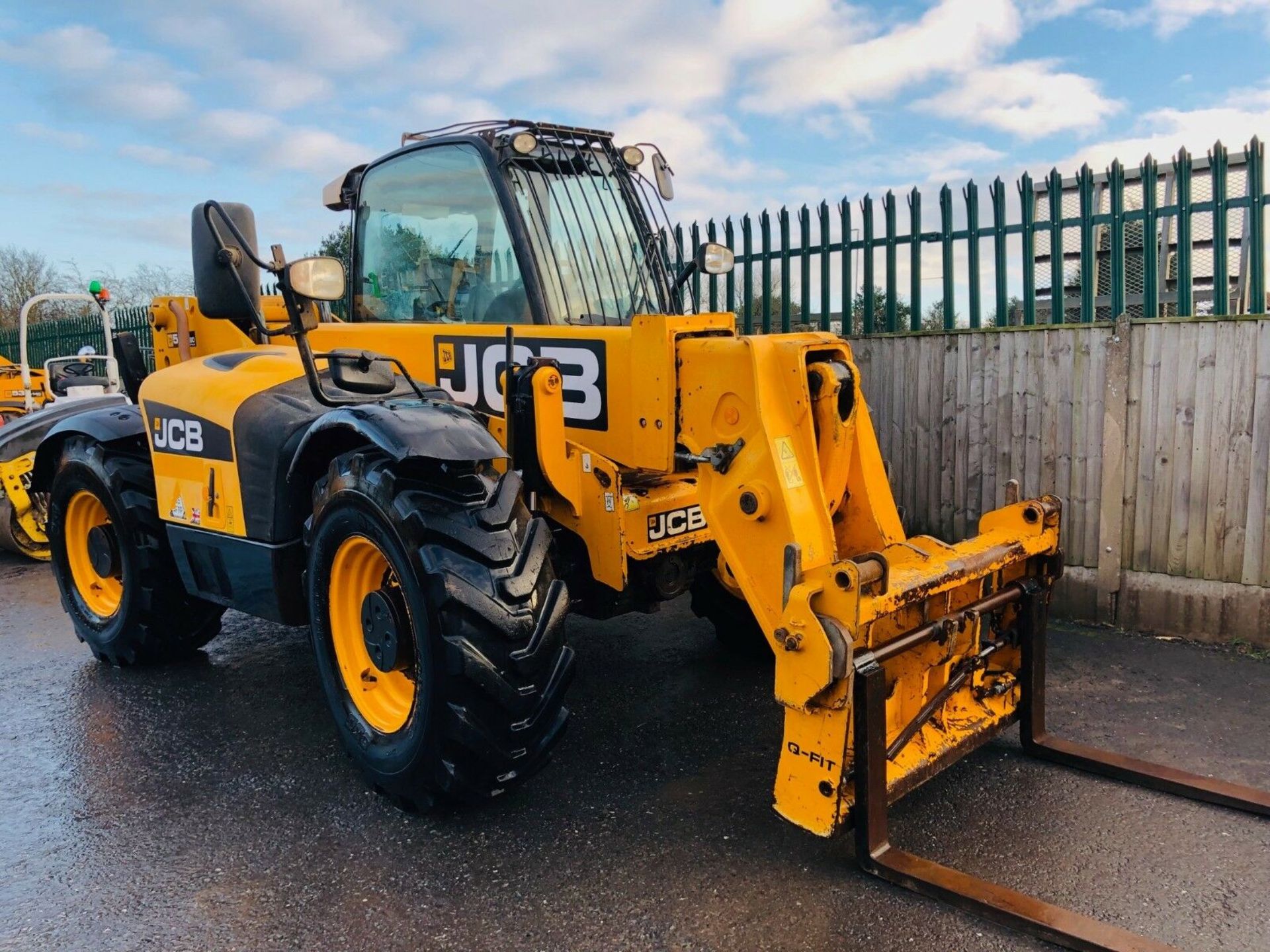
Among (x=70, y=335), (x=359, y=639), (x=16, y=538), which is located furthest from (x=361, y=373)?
(x=70, y=335)

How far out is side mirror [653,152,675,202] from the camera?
15.2ft

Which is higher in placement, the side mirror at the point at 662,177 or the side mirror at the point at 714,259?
the side mirror at the point at 662,177

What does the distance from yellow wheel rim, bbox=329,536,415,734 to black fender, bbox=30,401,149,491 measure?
192cm

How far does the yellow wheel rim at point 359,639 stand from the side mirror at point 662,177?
221cm

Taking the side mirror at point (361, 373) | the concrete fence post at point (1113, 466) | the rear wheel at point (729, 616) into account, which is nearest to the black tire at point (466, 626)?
the side mirror at point (361, 373)

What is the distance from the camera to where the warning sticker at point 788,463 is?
3.15 m

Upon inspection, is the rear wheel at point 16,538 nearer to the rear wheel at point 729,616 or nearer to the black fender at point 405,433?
the black fender at point 405,433

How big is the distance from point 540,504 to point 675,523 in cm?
54

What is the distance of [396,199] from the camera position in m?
4.50

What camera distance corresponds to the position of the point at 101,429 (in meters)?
4.97

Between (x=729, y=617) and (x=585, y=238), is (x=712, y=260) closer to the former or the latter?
(x=585, y=238)

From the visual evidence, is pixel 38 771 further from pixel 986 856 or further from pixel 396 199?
pixel 986 856

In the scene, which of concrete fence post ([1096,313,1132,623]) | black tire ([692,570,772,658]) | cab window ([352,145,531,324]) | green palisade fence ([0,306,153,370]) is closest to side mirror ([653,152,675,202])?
cab window ([352,145,531,324])

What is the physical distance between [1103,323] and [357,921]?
4.85 metres
